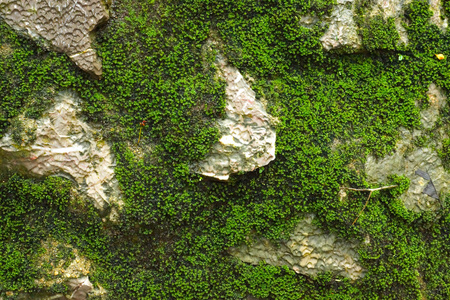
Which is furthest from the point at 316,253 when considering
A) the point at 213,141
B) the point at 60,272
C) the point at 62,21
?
the point at 62,21

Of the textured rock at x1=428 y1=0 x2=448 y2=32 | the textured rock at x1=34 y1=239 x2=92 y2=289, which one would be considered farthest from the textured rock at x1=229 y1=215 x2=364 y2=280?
the textured rock at x1=428 y1=0 x2=448 y2=32

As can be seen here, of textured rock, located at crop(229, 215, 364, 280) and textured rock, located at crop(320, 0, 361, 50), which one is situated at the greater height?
textured rock, located at crop(320, 0, 361, 50)

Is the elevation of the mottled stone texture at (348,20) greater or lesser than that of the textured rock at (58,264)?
greater

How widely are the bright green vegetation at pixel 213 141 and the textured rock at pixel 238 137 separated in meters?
0.11

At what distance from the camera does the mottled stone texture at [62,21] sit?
3.50 m

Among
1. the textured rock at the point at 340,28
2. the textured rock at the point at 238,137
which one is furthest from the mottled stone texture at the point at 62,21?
the textured rock at the point at 340,28

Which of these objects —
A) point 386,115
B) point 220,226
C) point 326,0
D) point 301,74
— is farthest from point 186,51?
point 386,115

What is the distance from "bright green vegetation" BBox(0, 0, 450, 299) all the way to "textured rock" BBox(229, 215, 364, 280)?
3.8 inches

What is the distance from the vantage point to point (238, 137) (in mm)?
3725

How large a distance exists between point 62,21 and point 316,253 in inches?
133

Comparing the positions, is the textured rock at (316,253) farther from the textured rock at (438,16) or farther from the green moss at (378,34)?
the textured rock at (438,16)

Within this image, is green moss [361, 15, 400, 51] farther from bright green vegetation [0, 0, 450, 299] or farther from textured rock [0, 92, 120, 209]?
textured rock [0, 92, 120, 209]

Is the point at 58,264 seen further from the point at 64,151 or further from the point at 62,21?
the point at 62,21

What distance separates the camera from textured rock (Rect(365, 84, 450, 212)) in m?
4.01
